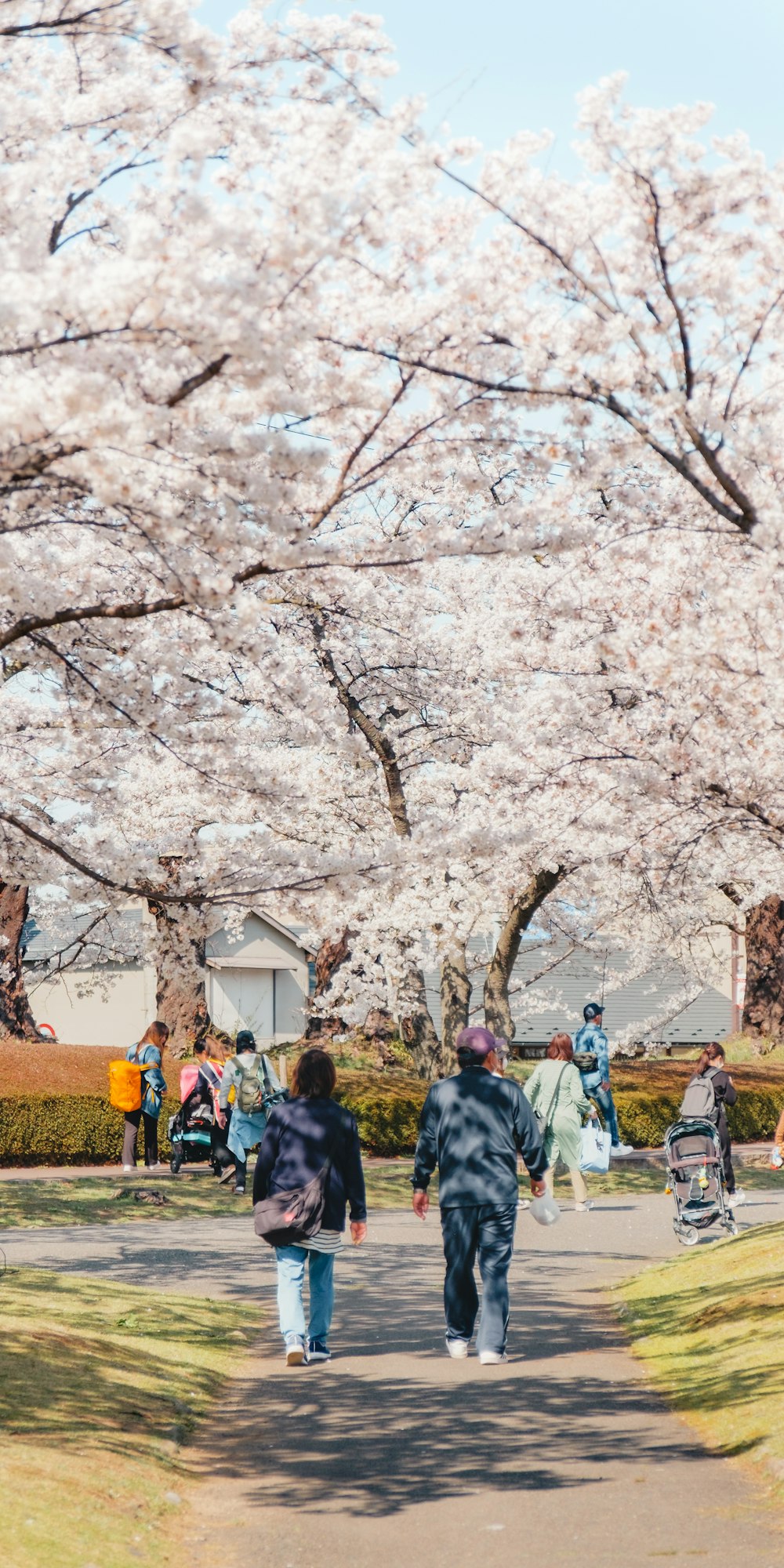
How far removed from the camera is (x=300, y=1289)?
8023 mm

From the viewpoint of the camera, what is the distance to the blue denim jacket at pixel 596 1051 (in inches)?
682

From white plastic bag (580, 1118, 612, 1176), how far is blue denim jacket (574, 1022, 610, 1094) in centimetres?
82

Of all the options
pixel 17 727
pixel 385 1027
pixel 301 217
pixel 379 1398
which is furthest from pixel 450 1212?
pixel 385 1027

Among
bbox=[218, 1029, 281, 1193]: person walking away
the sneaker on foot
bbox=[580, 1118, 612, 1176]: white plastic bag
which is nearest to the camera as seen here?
the sneaker on foot

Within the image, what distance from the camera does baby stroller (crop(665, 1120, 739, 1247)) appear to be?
13.3 meters

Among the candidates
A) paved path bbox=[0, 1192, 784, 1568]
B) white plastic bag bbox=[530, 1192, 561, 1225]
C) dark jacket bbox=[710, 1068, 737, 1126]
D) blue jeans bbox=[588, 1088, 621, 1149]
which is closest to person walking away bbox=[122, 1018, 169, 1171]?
blue jeans bbox=[588, 1088, 621, 1149]

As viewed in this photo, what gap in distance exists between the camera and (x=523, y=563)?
20.7 metres

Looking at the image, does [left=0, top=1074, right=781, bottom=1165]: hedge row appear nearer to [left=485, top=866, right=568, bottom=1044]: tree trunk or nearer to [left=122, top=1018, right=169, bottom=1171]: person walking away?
[left=122, top=1018, right=169, bottom=1171]: person walking away

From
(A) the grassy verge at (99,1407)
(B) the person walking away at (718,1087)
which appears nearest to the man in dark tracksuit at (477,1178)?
(A) the grassy verge at (99,1407)

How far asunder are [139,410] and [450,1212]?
448 centimetres

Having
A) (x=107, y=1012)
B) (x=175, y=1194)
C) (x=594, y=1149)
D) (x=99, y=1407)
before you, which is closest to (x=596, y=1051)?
(x=594, y=1149)

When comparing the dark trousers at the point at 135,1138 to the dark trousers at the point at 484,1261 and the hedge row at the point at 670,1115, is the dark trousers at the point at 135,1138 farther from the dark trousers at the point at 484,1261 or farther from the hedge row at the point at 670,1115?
the dark trousers at the point at 484,1261

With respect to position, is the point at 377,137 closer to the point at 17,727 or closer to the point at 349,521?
the point at 17,727

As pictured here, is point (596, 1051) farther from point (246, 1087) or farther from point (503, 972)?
point (503, 972)
